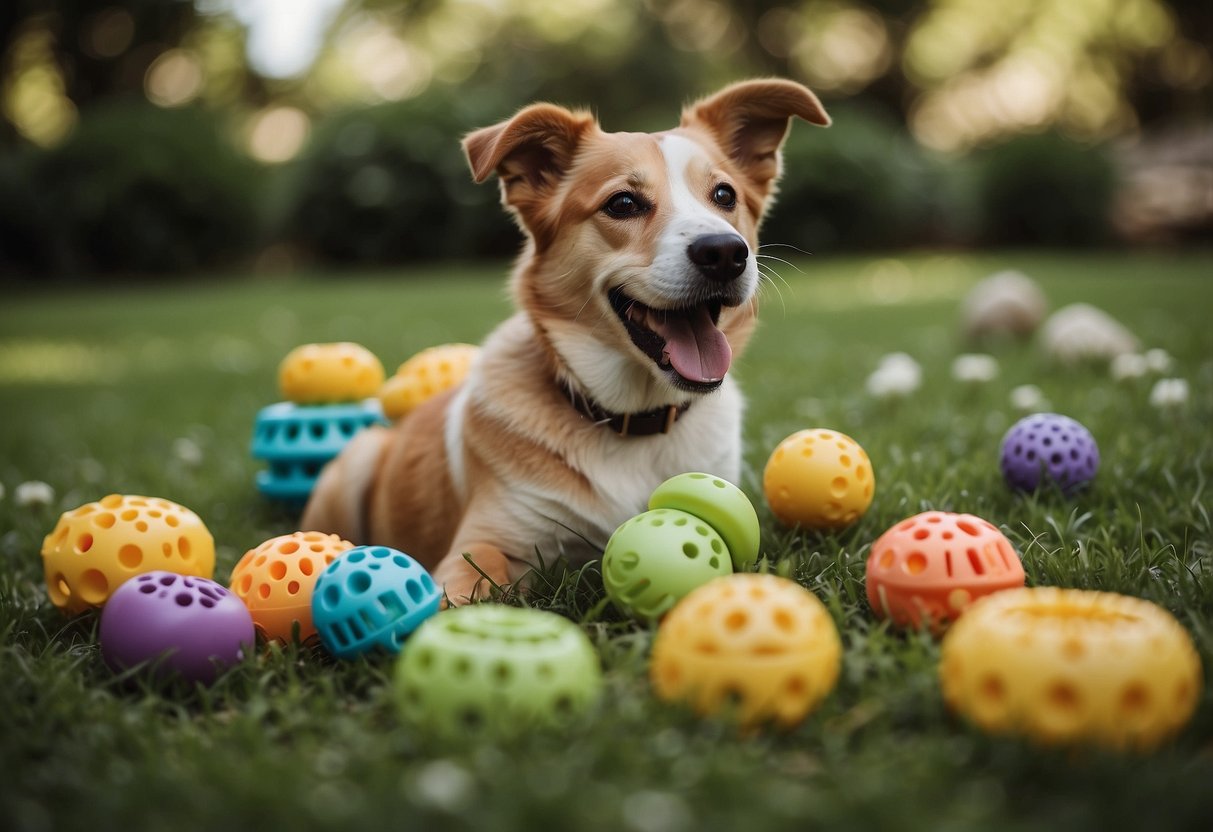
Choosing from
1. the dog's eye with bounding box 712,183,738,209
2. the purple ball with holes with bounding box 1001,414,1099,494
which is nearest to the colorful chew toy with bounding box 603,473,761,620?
the dog's eye with bounding box 712,183,738,209

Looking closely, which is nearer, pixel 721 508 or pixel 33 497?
pixel 721 508

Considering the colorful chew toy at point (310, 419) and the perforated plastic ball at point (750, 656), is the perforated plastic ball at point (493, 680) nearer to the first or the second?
the perforated plastic ball at point (750, 656)

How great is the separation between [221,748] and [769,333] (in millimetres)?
7488

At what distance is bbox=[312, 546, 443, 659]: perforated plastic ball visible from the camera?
251 cm

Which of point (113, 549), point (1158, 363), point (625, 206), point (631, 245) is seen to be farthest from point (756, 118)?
point (1158, 363)

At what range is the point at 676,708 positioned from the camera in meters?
2.04

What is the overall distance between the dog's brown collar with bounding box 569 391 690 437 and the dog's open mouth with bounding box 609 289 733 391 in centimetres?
20

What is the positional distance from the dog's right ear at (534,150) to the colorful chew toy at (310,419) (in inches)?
53.0

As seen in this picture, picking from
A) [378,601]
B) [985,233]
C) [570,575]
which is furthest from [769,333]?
[985,233]

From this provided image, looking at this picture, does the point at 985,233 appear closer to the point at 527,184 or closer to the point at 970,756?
the point at 527,184

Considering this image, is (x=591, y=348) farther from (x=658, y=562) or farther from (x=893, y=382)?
(x=893, y=382)

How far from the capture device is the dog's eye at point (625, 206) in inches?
134

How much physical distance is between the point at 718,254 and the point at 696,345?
0.34 meters

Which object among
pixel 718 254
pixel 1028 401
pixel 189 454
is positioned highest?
pixel 718 254
